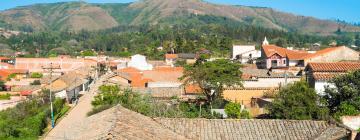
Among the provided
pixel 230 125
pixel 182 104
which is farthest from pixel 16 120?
pixel 230 125

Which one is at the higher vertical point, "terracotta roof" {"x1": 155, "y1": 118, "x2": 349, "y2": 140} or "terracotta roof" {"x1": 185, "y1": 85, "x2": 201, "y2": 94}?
"terracotta roof" {"x1": 155, "y1": 118, "x2": 349, "y2": 140}

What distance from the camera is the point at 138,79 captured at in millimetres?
44844

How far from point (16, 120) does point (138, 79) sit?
15682 millimetres

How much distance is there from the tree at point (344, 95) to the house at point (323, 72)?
1762 mm

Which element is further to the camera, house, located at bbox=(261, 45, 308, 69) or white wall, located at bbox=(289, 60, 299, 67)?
house, located at bbox=(261, 45, 308, 69)

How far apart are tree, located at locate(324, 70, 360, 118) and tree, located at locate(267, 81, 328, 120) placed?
0.87m

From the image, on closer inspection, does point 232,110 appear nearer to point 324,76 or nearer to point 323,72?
point 324,76

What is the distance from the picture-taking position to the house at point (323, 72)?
27.4 m

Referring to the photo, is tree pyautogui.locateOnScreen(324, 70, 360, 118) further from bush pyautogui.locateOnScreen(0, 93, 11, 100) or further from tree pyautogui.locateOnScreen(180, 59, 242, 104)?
bush pyautogui.locateOnScreen(0, 93, 11, 100)

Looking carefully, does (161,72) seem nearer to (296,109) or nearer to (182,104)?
(182,104)

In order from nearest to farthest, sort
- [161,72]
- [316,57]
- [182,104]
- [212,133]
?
[212,133], [182,104], [316,57], [161,72]

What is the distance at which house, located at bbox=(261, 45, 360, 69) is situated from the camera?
41.8 meters

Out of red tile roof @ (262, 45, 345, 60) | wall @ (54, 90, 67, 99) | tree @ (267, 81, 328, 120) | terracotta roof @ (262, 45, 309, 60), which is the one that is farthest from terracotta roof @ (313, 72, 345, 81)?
wall @ (54, 90, 67, 99)

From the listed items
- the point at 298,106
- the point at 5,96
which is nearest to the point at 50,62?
the point at 5,96
